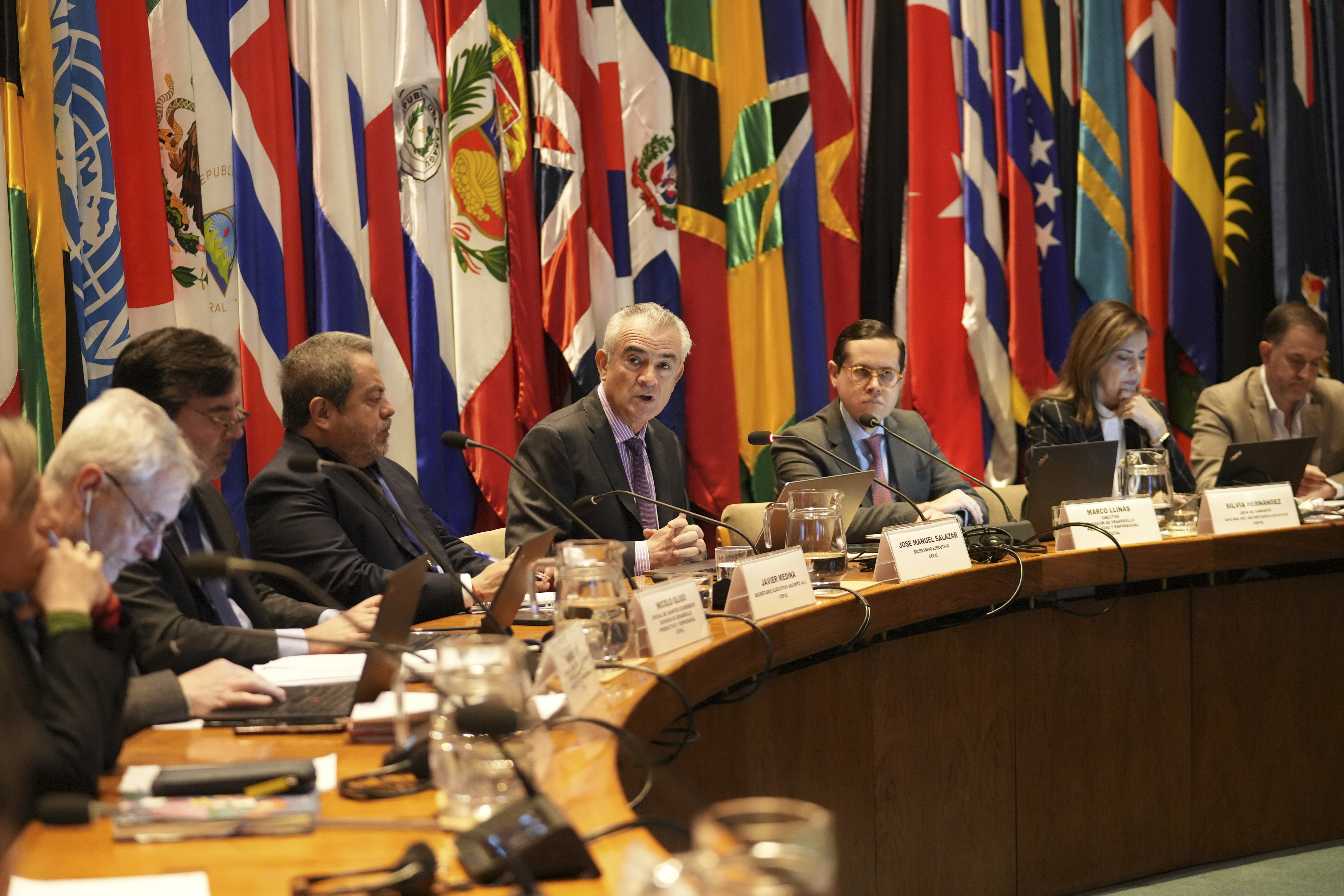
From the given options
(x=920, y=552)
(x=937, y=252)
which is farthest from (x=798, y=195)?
(x=920, y=552)

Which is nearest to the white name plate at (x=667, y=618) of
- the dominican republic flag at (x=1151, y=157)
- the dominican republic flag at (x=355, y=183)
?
the dominican republic flag at (x=355, y=183)

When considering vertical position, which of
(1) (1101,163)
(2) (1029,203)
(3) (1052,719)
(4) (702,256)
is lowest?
(3) (1052,719)

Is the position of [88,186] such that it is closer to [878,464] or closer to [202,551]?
[202,551]

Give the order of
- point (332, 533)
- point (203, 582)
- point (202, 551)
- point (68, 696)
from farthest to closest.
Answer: point (332, 533)
point (202, 551)
point (203, 582)
point (68, 696)

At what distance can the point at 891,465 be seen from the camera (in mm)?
3918

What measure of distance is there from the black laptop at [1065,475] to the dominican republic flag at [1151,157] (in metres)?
2.05

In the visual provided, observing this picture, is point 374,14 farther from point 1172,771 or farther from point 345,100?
point 1172,771

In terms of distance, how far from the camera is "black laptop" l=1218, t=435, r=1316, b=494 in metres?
3.40

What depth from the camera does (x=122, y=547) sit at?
163 cm

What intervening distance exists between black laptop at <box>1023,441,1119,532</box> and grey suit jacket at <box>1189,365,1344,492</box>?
54.4 inches

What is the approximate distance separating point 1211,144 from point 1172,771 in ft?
10.3

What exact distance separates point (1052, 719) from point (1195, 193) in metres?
3.09

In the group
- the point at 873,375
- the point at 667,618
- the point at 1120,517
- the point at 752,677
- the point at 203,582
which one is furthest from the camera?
the point at 873,375

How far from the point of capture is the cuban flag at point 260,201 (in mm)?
3770
